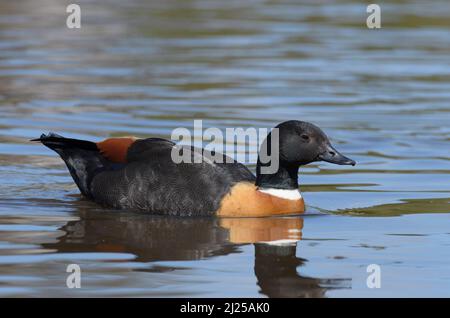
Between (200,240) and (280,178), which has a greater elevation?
(280,178)

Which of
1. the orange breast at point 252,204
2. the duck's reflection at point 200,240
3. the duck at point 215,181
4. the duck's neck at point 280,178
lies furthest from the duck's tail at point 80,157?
the duck's neck at point 280,178

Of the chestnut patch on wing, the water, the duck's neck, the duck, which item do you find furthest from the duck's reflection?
the chestnut patch on wing

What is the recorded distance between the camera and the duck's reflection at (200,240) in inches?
348

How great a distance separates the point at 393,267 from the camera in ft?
30.1

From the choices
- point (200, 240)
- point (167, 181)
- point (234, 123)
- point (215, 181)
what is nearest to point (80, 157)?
point (167, 181)

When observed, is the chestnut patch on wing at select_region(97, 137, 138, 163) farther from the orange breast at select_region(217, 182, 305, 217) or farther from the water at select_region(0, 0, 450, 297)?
the orange breast at select_region(217, 182, 305, 217)

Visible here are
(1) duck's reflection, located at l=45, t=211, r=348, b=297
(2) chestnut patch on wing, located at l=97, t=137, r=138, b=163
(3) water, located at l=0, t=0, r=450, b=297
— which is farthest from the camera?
(2) chestnut patch on wing, located at l=97, t=137, r=138, b=163

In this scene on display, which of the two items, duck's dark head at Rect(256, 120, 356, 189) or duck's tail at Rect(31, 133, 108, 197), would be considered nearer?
duck's dark head at Rect(256, 120, 356, 189)

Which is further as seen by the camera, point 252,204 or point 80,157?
point 80,157

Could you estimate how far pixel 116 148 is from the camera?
38.5 ft

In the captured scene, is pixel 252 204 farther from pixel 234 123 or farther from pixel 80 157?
pixel 234 123

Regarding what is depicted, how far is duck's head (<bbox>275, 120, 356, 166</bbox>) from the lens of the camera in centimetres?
1084

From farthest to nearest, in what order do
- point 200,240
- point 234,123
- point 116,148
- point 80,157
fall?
point 234,123, point 80,157, point 116,148, point 200,240

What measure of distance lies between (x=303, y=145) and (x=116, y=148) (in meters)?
2.01
